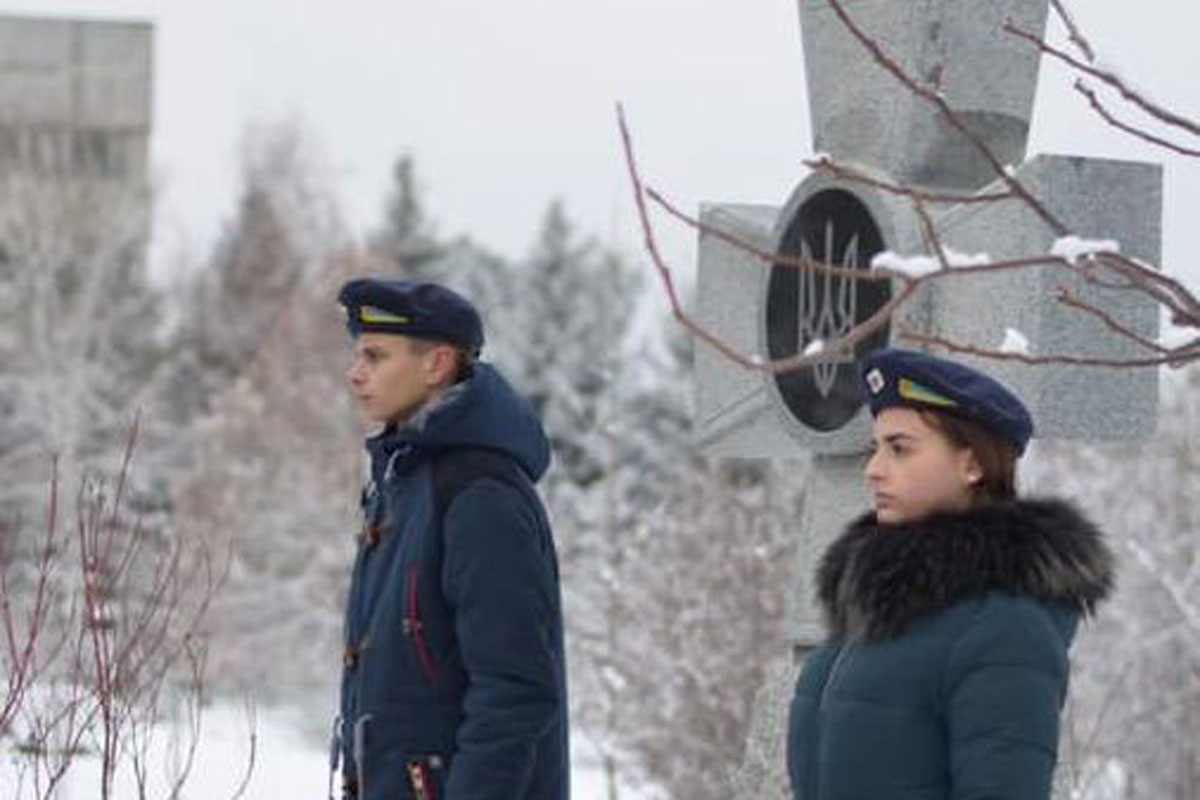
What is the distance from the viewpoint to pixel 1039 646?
3.39 m

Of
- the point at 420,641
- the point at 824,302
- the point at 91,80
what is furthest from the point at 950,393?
the point at 91,80

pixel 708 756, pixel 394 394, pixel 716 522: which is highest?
pixel 394 394

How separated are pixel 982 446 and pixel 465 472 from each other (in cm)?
94

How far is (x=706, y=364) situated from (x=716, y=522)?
24.0 feet

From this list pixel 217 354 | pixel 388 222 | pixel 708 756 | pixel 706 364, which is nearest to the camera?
pixel 706 364

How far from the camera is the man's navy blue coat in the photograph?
4012mm

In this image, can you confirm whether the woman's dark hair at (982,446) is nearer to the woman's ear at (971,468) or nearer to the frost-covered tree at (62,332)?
the woman's ear at (971,468)

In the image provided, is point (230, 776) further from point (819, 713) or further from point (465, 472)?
point (819, 713)

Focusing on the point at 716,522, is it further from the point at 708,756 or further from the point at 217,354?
the point at 217,354

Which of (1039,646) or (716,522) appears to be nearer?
(1039,646)

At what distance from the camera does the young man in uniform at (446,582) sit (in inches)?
158

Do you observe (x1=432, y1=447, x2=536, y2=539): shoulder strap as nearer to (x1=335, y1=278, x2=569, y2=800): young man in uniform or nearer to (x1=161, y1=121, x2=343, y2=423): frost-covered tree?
(x1=335, y1=278, x2=569, y2=800): young man in uniform

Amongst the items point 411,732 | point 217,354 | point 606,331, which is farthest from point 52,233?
point 411,732

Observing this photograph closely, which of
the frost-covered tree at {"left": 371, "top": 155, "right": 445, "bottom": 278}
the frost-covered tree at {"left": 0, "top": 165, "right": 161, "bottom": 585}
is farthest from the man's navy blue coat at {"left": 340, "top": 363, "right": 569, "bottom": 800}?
the frost-covered tree at {"left": 371, "top": 155, "right": 445, "bottom": 278}
